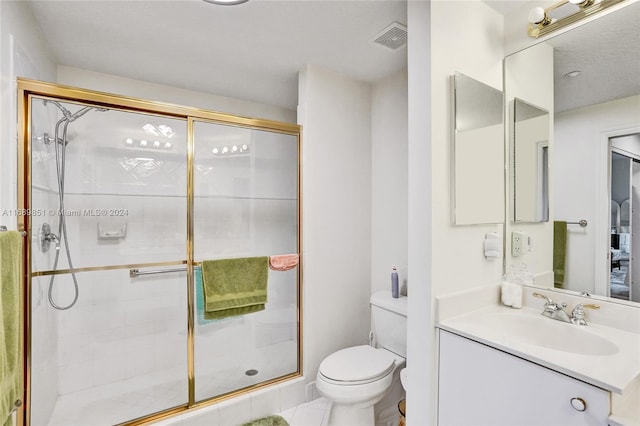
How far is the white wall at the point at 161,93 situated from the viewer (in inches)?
87.0

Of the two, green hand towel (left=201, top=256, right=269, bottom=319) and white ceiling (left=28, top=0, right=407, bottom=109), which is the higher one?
white ceiling (left=28, top=0, right=407, bottom=109)

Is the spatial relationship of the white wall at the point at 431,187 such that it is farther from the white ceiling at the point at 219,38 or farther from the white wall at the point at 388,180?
the white wall at the point at 388,180

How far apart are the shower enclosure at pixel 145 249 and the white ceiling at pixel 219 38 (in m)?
0.41

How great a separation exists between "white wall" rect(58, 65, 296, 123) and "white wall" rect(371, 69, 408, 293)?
3.35ft

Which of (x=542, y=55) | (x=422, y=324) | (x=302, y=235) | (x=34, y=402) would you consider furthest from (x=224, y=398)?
(x=542, y=55)

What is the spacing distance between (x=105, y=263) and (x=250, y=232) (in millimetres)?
966

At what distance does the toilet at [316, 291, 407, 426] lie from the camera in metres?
1.74

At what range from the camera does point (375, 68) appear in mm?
2260

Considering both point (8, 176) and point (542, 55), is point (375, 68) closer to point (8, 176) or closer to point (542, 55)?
point (542, 55)

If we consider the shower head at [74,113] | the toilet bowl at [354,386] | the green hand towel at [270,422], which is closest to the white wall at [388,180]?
the toilet bowl at [354,386]

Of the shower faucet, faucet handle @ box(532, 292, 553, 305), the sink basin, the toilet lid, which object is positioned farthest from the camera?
the toilet lid

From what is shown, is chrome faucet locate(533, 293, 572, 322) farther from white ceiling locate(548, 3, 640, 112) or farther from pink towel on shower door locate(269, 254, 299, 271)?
pink towel on shower door locate(269, 254, 299, 271)

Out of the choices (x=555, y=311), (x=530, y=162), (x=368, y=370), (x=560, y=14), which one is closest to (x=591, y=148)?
(x=530, y=162)

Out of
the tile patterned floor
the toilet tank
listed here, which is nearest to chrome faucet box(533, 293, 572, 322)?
the toilet tank
